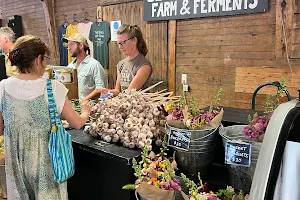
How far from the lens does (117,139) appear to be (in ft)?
5.74

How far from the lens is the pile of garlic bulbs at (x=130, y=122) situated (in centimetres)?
169

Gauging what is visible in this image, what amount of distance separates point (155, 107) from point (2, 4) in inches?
280

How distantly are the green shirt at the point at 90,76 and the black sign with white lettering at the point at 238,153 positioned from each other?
87.7 inches

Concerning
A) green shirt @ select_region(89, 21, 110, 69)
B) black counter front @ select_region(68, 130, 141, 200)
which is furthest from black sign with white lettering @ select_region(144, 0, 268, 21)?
black counter front @ select_region(68, 130, 141, 200)

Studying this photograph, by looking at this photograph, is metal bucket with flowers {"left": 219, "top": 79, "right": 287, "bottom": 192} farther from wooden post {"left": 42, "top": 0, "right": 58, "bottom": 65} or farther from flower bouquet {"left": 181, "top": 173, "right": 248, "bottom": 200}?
wooden post {"left": 42, "top": 0, "right": 58, "bottom": 65}

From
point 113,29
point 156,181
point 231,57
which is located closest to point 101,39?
point 113,29

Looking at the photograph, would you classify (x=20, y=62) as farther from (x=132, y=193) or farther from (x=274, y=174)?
(x=274, y=174)

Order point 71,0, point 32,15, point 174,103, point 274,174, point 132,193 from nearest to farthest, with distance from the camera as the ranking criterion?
1. point 274,174
2. point 132,193
3. point 174,103
4. point 71,0
5. point 32,15

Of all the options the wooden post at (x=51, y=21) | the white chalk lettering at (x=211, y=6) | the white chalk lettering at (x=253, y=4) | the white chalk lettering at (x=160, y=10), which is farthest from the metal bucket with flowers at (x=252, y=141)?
the wooden post at (x=51, y=21)

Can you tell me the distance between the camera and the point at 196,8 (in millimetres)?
3752

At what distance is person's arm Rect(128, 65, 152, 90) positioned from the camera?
2.89 metres

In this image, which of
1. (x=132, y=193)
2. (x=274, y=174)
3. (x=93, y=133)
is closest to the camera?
(x=274, y=174)

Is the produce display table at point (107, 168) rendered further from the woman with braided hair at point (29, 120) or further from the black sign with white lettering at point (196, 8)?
the black sign with white lettering at point (196, 8)

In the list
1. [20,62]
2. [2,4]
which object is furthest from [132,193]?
[2,4]
